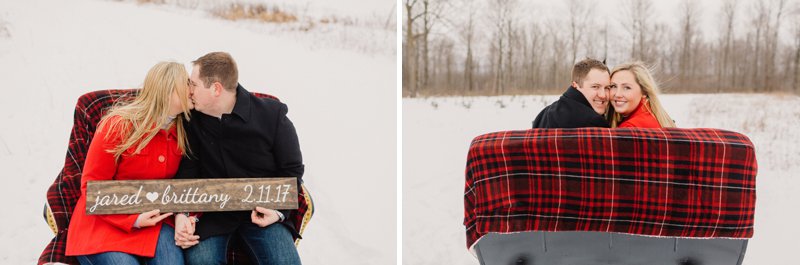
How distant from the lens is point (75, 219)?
224 centimetres

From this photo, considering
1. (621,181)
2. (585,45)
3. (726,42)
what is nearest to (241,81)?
(585,45)

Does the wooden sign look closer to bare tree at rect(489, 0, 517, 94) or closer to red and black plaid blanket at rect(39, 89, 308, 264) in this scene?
red and black plaid blanket at rect(39, 89, 308, 264)

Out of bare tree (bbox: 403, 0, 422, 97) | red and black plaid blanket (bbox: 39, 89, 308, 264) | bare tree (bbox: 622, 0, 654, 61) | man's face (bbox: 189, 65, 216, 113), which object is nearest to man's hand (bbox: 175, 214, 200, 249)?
red and black plaid blanket (bbox: 39, 89, 308, 264)

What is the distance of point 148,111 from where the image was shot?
222 cm

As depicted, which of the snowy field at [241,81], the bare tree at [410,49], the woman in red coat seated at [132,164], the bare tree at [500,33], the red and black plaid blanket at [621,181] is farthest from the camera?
the bare tree at [410,49]

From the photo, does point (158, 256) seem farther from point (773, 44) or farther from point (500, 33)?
point (773, 44)

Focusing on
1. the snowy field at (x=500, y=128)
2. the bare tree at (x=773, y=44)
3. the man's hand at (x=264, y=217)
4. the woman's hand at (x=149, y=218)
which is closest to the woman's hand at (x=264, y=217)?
the man's hand at (x=264, y=217)

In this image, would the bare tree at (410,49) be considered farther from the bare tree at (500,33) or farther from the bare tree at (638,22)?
the bare tree at (638,22)

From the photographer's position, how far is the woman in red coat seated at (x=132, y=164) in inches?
85.6

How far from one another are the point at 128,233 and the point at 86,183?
0.71ft

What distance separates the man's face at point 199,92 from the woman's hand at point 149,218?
1.26 feet

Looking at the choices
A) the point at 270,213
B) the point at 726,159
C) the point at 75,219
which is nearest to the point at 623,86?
the point at 726,159

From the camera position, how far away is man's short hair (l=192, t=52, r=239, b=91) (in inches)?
90.2

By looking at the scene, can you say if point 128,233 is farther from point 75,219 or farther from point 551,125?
point 551,125
